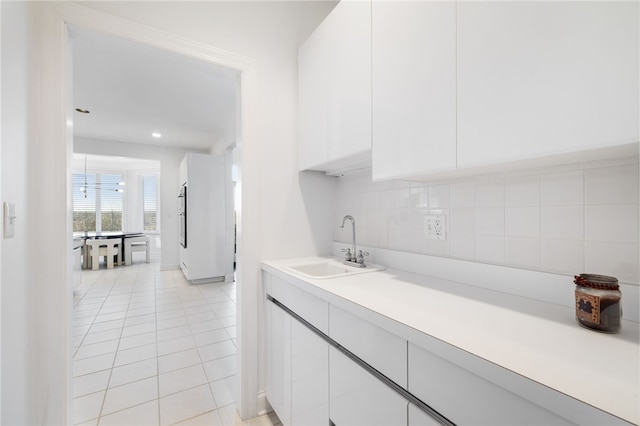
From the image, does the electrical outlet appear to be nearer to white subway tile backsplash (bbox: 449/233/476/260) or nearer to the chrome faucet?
white subway tile backsplash (bbox: 449/233/476/260)

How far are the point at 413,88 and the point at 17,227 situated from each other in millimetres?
1534

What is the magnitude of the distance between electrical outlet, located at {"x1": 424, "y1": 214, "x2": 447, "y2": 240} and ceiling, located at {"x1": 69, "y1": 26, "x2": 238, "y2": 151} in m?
1.43

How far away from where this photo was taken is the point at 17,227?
0.97 meters

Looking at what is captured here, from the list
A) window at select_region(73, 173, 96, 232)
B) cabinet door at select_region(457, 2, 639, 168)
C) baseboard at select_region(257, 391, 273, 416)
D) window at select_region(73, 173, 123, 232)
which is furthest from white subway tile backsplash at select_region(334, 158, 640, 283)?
window at select_region(73, 173, 96, 232)

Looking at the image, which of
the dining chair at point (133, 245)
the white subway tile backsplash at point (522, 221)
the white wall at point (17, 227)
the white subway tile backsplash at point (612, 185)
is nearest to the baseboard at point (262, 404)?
the white wall at point (17, 227)

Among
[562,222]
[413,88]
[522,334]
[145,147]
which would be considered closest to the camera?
[522,334]

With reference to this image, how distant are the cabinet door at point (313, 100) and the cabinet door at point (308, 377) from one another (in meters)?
0.94

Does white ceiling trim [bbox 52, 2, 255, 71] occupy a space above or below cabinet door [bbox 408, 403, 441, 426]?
above

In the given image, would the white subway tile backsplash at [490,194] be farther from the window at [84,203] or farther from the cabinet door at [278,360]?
the window at [84,203]

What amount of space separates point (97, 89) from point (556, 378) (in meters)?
4.35

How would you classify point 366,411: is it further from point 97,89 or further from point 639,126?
point 97,89

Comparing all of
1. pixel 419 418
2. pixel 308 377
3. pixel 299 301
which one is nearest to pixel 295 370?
pixel 308 377

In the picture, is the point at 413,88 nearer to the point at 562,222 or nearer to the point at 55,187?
the point at 562,222

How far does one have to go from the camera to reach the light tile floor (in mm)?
1677
